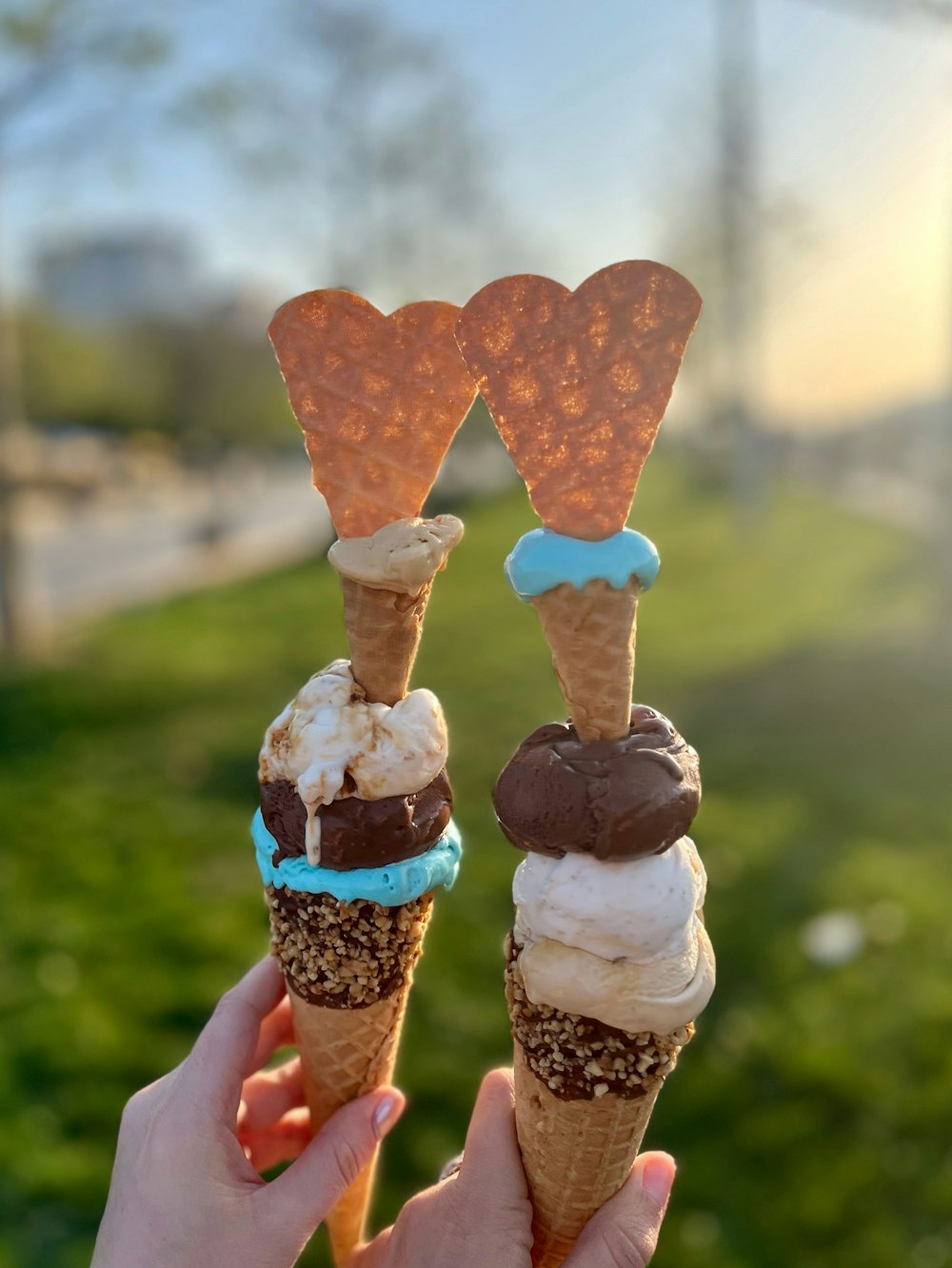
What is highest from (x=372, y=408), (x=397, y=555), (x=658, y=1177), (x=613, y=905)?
(x=372, y=408)

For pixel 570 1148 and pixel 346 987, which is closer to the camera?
pixel 570 1148

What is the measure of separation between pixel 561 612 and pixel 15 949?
11.4 feet

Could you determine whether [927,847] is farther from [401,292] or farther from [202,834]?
[401,292]

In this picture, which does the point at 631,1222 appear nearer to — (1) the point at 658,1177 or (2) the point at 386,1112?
(1) the point at 658,1177

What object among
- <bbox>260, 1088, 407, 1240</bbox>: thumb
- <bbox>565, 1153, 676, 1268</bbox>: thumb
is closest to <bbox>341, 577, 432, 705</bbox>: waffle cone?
<bbox>260, 1088, 407, 1240</bbox>: thumb

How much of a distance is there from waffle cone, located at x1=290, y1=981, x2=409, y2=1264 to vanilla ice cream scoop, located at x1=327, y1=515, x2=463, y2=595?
85 centimetres

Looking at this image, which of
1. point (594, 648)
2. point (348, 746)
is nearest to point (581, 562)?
point (594, 648)

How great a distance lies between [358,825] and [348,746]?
0.14 m

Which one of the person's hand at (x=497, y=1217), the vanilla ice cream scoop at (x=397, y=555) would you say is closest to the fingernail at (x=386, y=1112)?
the person's hand at (x=497, y=1217)

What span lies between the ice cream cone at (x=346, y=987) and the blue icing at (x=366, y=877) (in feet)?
0.11

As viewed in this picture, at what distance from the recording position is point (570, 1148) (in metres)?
1.75

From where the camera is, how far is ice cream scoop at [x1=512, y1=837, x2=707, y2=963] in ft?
5.07

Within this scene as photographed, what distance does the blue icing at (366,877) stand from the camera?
1757 mm

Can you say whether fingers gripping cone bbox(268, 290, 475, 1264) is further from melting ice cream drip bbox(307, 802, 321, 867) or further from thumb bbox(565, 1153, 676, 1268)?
thumb bbox(565, 1153, 676, 1268)
